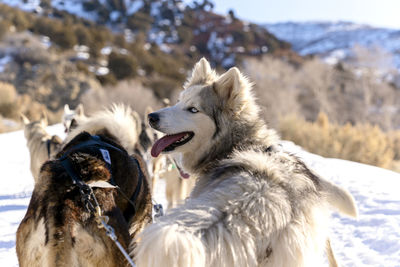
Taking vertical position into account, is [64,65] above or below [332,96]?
above

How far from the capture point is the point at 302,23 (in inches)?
3388

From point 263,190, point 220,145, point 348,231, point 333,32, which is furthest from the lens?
point 333,32

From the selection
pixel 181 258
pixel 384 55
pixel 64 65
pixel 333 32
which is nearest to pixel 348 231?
pixel 181 258

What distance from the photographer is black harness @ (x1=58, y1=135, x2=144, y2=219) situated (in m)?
1.83


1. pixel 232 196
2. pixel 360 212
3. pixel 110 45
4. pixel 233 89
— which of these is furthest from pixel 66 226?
pixel 110 45

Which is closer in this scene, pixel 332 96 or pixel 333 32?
pixel 332 96

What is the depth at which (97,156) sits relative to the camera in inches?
87.6

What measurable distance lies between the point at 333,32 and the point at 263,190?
82796 millimetres

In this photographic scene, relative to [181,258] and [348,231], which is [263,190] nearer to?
[181,258]

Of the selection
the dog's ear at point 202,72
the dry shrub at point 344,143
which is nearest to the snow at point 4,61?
the dry shrub at point 344,143

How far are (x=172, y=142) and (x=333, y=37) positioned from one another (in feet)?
256

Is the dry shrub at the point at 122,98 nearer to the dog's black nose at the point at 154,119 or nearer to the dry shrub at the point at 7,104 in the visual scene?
the dry shrub at the point at 7,104

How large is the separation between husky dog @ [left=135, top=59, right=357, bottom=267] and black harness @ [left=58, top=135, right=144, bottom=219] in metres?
0.36

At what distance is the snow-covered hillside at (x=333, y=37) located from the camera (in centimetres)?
6281
